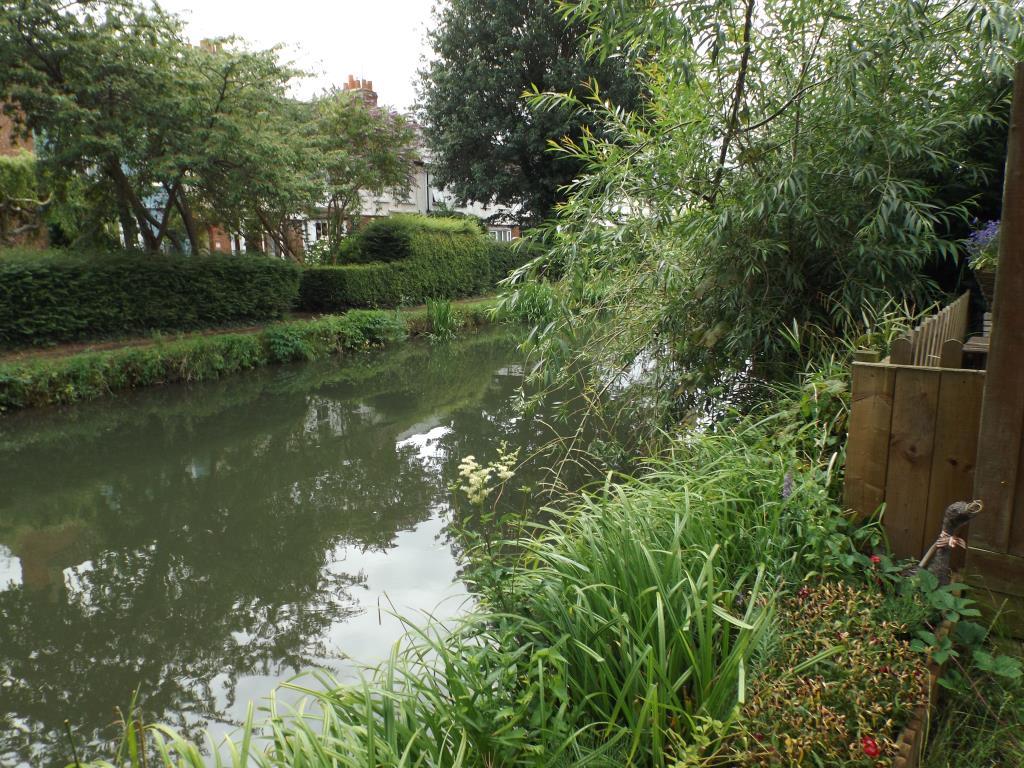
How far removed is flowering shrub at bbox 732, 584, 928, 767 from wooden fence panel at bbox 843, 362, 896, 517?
0.54 m

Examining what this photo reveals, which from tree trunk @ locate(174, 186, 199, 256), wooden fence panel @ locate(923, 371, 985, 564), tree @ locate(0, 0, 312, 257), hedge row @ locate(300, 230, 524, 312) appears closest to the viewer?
wooden fence panel @ locate(923, 371, 985, 564)

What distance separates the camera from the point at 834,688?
180cm

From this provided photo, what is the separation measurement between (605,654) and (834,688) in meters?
0.62

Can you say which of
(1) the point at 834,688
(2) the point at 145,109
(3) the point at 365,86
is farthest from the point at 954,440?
(3) the point at 365,86

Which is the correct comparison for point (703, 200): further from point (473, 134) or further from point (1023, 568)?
point (473, 134)

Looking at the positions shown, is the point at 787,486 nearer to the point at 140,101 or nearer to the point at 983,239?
the point at 983,239

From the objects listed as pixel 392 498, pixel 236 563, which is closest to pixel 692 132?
pixel 392 498

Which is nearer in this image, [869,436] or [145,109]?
[869,436]

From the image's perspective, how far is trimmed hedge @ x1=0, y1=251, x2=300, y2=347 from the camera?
34.0ft

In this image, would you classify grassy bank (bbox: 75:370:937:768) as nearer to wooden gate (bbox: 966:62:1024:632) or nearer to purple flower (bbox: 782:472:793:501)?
purple flower (bbox: 782:472:793:501)

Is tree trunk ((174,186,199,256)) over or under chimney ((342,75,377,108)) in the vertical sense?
under

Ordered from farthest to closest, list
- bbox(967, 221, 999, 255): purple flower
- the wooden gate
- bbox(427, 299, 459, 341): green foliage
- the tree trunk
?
1. bbox(427, 299, 459, 341): green foliage
2. the tree trunk
3. bbox(967, 221, 999, 255): purple flower
4. the wooden gate

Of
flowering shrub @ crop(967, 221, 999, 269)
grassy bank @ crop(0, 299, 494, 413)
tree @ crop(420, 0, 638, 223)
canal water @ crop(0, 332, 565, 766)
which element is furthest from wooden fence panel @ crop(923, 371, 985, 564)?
tree @ crop(420, 0, 638, 223)

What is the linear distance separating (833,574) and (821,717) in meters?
0.80
